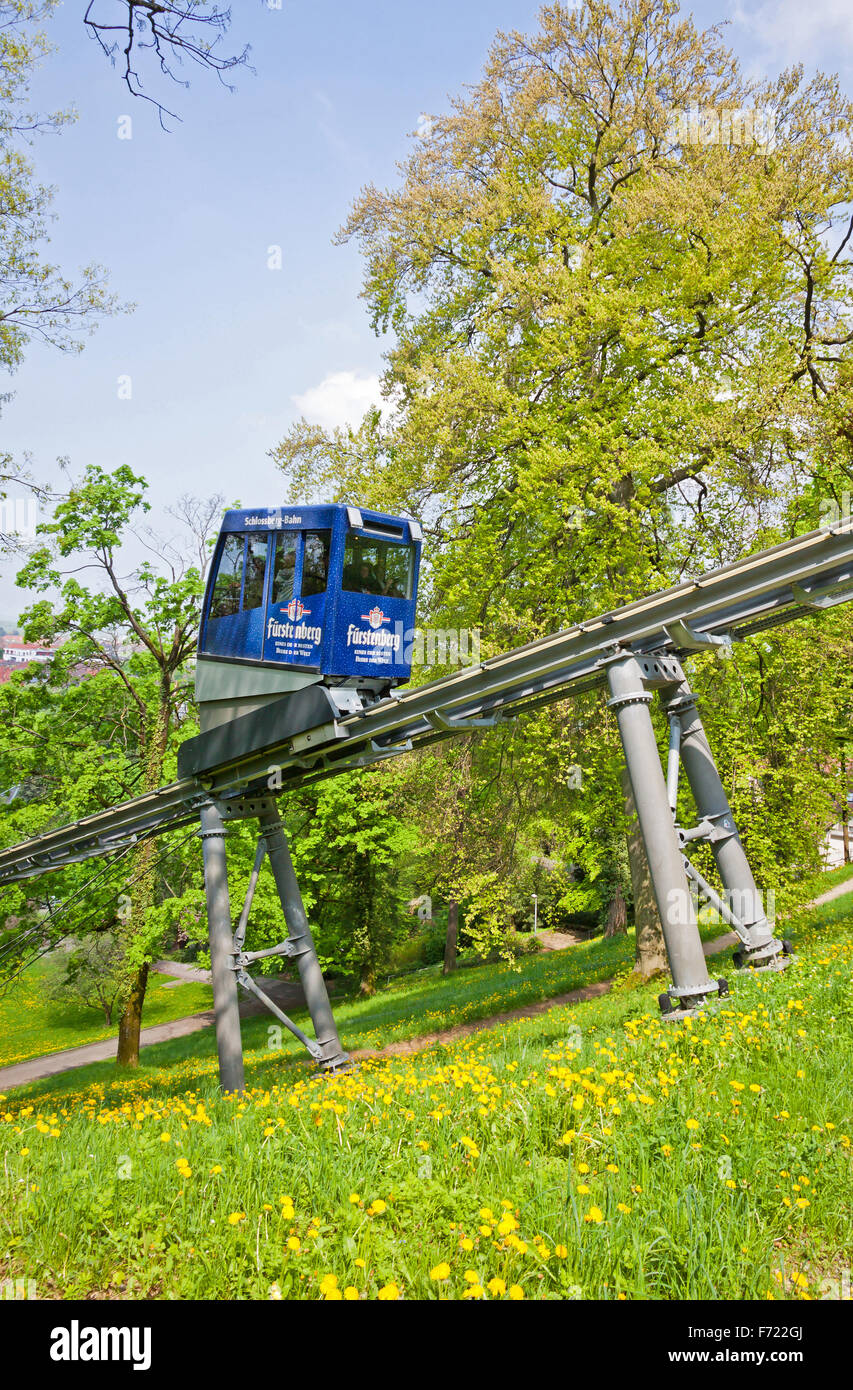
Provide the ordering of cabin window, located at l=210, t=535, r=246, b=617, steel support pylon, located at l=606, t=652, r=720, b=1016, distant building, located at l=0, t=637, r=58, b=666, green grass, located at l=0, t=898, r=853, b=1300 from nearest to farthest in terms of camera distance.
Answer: green grass, located at l=0, t=898, r=853, b=1300
steel support pylon, located at l=606, t=652, r=720, b=1016
cabin window, located at l=210, t=535, r=246, b=617
distant building, located at l=0, t=637, r=58, b=666

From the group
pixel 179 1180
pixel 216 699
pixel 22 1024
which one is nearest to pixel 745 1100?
pixel 179 1180

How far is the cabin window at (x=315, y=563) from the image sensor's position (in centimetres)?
930

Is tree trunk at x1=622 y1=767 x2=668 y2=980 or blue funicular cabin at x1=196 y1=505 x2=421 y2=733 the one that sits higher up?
blue funicular cabin at x1=196 y1=505 x2=421 y2=733

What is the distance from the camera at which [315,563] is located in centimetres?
938

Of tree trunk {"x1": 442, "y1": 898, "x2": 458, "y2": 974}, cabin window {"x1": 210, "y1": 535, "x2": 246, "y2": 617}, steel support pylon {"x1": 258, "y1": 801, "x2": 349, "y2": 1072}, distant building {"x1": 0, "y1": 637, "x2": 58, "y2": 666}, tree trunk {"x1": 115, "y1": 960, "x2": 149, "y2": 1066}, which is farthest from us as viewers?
tree trunk {"x1": 442, "y1": 898, "x2": 458, "y2": 974}

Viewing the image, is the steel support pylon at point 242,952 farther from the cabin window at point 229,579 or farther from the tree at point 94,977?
the tree at point 94,977

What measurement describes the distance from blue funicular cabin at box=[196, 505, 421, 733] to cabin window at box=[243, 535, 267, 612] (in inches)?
0.5

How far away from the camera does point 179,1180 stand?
4301 millimetres

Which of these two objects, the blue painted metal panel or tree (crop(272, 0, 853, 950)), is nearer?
the blue painted metal panel

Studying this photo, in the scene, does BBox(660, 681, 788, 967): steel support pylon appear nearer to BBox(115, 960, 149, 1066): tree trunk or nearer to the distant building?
BBox(115, 960, 149, 1066): tree trunk

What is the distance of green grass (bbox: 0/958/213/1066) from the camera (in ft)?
105
